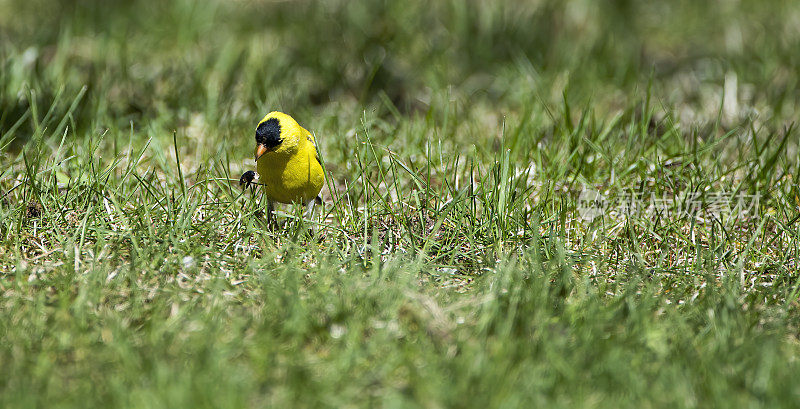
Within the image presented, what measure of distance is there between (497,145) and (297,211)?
1.55m

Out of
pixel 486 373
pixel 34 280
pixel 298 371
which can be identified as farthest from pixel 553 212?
pixel 34 280

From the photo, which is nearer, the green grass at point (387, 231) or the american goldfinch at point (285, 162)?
the green grass at point (387, 231)

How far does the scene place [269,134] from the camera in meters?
2.96

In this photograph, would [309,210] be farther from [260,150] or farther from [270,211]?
[260,150]

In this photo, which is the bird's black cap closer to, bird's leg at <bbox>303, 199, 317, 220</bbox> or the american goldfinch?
the american goldfinch

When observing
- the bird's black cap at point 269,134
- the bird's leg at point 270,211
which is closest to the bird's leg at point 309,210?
the bird's leg at point 270,211

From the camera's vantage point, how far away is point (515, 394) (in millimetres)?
2205

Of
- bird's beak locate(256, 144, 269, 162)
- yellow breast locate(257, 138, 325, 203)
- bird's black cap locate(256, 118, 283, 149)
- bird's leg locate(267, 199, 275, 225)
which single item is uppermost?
bird's black cap locate(256, 118, 283, 149)

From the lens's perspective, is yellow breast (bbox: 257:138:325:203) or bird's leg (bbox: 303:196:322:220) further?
bird's leg (bbox: 303:196:322:220)

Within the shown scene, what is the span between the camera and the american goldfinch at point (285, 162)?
117 inches

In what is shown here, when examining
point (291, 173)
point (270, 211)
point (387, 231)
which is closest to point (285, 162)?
point (291, 173)

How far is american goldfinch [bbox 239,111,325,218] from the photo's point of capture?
298 centimetres

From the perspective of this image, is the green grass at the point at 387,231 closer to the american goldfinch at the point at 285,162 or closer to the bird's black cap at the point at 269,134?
the american goldfinch at the point at 285,162

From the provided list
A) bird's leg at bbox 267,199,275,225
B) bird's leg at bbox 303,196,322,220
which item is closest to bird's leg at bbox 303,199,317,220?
bird's leg at bbox 303,196,322,220
